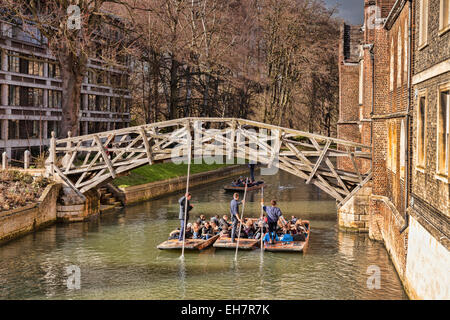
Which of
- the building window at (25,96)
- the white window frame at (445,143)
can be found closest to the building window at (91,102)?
the building window at (25,96)

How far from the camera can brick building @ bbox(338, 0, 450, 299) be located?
405 inches

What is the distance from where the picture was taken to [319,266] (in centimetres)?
1670

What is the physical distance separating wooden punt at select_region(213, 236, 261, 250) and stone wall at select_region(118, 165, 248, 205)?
10371 millimetres

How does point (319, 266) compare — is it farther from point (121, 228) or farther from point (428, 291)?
point (121, 228)

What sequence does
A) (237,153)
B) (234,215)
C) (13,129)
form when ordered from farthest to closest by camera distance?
(13,129), (237,153), (234,215)

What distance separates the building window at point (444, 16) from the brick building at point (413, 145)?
16 mm

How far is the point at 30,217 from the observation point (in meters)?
21.1

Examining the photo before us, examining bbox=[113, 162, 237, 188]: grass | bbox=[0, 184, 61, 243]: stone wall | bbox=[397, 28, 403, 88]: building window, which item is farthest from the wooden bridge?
bbox=[113, 162, 237, 188]: grass

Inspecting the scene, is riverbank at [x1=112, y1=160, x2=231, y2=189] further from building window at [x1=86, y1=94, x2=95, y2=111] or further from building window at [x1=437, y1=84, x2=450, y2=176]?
building window at [x1=437, y1=84, x2=450, y2=176]

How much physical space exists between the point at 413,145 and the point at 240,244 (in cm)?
698

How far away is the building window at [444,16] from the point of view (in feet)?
33.6

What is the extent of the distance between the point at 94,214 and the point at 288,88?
98.0 feet

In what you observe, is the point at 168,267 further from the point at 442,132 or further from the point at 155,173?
the point at 155,173

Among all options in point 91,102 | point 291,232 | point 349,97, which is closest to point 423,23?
point 291,232
